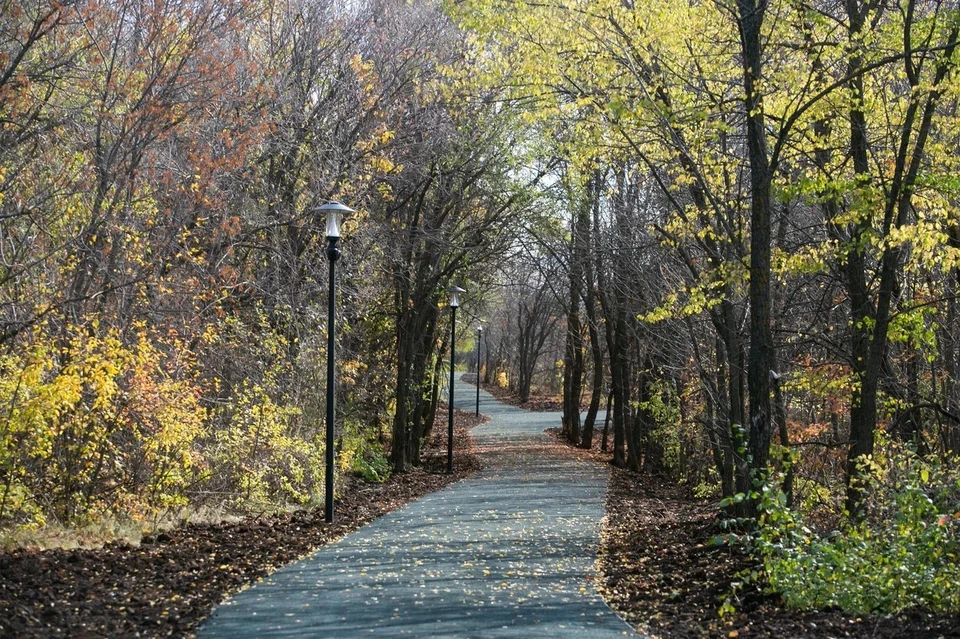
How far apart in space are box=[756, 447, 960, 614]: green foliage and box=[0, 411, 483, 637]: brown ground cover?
4409 millimetres

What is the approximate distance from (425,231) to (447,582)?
35.7ft

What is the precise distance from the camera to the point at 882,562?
695 cm

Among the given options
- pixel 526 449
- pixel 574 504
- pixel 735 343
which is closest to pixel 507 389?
pixel 526 449

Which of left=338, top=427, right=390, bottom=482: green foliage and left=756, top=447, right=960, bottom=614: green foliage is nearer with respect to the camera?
left=756, top=447, right=960, bottom=614: green foliage

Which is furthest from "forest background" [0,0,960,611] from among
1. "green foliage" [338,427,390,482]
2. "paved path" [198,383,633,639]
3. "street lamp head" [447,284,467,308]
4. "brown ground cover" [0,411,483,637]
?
"street lamp head" [447,284,467,308]

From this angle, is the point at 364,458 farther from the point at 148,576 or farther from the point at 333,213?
the point at 148,576

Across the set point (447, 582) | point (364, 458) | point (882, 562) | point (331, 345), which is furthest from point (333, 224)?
point (364, 458)

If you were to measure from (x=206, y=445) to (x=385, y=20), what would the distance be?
26.9ft

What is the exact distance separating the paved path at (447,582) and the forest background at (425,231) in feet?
5.52

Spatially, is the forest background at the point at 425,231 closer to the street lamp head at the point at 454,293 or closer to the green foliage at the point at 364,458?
the green foliage at the point at 364,458

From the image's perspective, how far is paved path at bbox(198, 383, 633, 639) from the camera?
6855 millimetres

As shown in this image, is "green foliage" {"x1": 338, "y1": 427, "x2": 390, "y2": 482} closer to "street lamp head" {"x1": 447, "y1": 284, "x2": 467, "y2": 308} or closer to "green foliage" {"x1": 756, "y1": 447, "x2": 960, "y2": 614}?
"street lamp head" {"x1": 447, "y1": 284, "x2": 467, "y2": 308}

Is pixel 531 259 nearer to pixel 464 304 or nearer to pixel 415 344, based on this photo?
pixel 464 304

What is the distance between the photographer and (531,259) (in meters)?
→ 25.3
